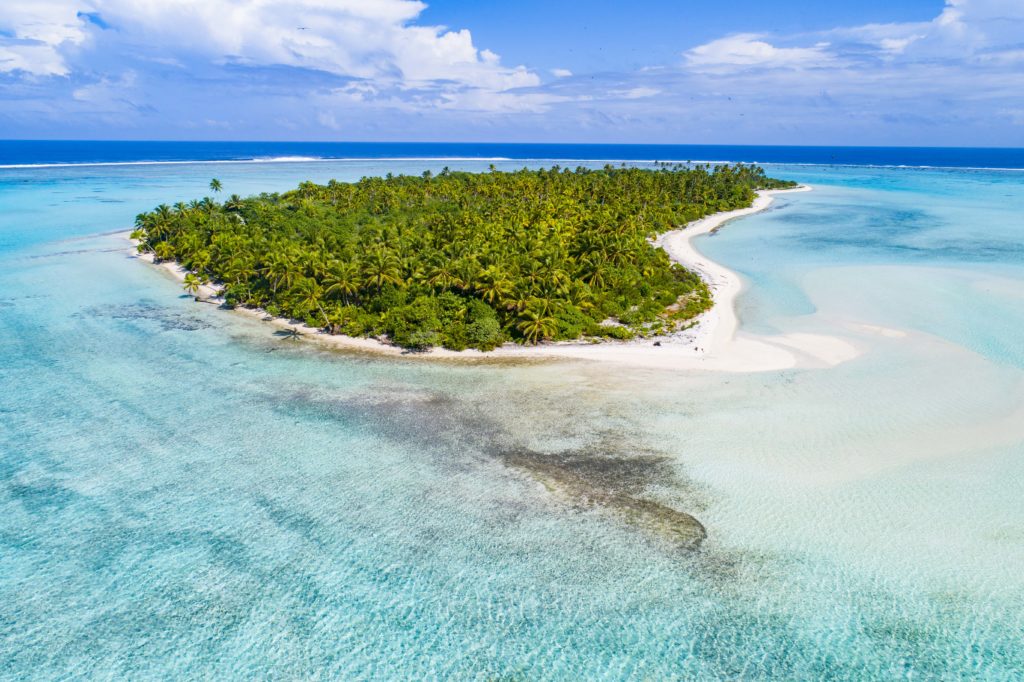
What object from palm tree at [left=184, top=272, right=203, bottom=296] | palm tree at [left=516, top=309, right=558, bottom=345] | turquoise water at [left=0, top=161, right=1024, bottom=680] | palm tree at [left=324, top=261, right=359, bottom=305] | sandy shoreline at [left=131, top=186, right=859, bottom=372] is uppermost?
palm tree at [left=324, top=261, right=359, bottom=305]

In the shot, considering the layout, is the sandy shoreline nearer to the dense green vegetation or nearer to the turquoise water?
the dense green vegetation

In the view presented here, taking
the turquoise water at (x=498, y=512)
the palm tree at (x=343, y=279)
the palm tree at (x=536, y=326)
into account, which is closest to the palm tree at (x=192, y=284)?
the turquoise water at (x=498, y=512)

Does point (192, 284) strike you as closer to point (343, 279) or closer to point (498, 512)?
point (343, 279)

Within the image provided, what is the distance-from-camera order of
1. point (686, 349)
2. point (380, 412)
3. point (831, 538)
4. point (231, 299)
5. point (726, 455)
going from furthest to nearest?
1. point (231, 299)
2. point (686, 349)
3. point (380, 412)
4. point (726, 455)
5. point (831, 538)

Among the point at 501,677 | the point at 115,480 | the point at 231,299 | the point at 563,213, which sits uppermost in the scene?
the point at 563,213

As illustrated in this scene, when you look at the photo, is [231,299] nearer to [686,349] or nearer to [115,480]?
[115,480]

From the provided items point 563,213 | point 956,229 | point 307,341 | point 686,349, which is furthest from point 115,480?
point 956,229

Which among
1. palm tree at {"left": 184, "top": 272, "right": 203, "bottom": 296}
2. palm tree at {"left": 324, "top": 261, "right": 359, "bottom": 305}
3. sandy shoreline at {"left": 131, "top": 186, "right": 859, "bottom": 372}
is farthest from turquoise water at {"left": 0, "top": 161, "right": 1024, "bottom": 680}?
palm tree at {"left": 184, "top": 272, "right": 203, "bottom": 296}
